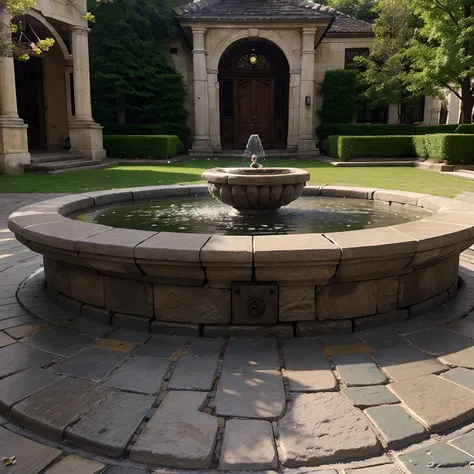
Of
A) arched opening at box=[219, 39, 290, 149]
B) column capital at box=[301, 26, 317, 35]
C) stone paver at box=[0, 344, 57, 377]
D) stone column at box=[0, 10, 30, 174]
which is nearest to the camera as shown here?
stone paver at box=[0, 344, 57, 377]

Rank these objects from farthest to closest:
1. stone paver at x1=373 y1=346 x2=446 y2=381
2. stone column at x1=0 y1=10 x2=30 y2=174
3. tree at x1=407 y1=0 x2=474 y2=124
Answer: tree at x1=407 y1=0 x2=474 y2=124
stone column at x1=0 y1=10 x2=30 y2=174
stone paver at x1=373 y1=346 x2=446 y2=381

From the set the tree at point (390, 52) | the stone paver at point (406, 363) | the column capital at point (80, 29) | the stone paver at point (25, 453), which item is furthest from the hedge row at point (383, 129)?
the stone paver at point (25, 453)

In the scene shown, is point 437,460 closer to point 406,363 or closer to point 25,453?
point 406,363

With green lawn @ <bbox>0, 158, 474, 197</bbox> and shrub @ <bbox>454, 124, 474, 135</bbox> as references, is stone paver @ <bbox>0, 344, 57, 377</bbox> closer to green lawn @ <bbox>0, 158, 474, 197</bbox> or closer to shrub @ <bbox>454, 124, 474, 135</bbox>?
green lawn @ <bbox>0, 158, 474, 197</bbox>

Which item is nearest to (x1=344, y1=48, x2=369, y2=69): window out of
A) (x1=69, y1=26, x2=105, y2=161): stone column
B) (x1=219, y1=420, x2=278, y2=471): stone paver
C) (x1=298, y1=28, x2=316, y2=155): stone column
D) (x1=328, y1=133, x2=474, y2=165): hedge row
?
(x1=298, y1=28, x2=316, y2=155): stone column

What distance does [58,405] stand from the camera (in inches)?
97.0

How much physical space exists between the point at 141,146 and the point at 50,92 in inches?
217

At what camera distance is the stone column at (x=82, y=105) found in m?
18.9

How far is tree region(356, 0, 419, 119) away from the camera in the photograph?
2295 centimetres

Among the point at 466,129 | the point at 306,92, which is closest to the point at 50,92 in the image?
the point at 306,92

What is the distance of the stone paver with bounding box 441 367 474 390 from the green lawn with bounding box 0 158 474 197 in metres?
8.34

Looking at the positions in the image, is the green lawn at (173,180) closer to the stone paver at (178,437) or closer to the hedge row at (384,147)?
the hedge row at (384,147)

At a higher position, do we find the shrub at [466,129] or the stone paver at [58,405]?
the shrub at [466,129]

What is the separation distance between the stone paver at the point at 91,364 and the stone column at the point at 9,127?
14.1 meters
